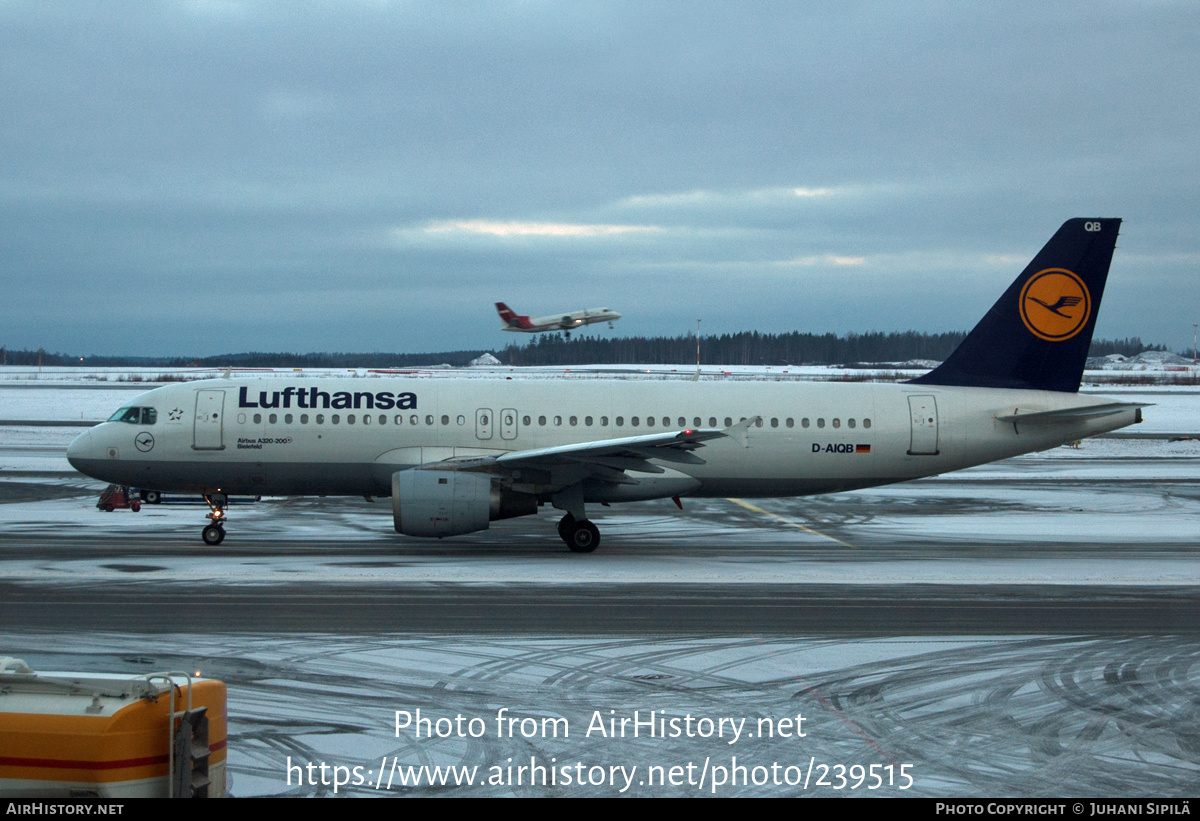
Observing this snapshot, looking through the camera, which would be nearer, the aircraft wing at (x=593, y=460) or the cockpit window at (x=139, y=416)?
the aircraft wing at (x=593, y=460)

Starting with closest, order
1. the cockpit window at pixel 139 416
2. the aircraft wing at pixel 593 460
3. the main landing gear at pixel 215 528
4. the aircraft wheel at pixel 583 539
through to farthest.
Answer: the aircraft wing at pixel 593 460, the aircraft wheel at pixel 583 539, the main landing gear at pixel 215 528, the cockpit window at pixel 139 416

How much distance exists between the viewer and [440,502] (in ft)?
59.6

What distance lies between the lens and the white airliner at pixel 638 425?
65.9ft

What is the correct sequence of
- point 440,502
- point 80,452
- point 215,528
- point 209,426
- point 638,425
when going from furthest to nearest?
1. point 638,425
2. point 209,426
3. point 80,452
4. point 215,528
5. point 440,502

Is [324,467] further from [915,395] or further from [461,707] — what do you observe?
[915,395]

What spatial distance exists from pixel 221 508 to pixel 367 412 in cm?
375

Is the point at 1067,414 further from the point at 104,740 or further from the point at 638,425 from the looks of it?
the point at 104,740

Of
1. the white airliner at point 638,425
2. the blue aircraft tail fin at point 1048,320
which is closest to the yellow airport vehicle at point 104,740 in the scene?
the white airliner at point 638,425

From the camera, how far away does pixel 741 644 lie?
12.0 m

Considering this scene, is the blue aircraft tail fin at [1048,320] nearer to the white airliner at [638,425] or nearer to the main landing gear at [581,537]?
the white airliner at [638,425]

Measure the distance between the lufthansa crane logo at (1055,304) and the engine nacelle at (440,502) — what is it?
12.6 metres

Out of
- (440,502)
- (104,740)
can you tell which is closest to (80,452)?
(440,502)

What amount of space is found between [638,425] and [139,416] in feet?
35.1

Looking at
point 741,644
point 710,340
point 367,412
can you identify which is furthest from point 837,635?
point 710,340
